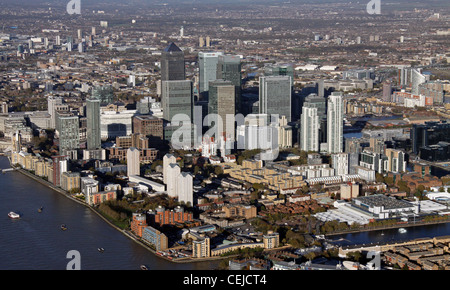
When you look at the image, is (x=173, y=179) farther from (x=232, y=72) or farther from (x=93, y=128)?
(x=232, y=72)

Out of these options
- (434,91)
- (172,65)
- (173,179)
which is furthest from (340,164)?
(434,91)

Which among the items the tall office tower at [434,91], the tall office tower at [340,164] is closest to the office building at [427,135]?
the tall office tower at [340,164]

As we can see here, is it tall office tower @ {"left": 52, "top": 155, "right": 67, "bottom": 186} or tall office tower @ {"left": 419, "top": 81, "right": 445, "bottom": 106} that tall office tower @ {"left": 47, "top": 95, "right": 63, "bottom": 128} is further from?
tall office tower @ {"left": 419, "top": 81, "right": 445, "bottom": 106}

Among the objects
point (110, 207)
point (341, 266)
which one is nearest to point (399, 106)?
point (110, 207)

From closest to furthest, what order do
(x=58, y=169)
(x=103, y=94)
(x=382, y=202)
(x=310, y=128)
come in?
1. (x=382, y=202)
2. (x=58, y=169)
3. (x=310, y=128)
4. (x=103, y=94)

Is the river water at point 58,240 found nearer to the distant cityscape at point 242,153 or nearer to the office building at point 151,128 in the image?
the distant cityscape at point 242,153

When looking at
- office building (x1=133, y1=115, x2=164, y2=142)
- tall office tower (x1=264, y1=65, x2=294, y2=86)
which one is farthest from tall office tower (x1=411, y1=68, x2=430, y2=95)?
office building (x1=133, y1=115, x2=164, y2=142)
